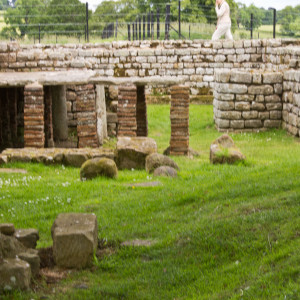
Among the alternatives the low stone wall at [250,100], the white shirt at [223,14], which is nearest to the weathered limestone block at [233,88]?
the low stone wall at [250,100]

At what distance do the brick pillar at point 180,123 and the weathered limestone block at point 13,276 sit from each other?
8068 mm

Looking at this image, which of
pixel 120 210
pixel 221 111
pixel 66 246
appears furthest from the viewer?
pixel 221 111

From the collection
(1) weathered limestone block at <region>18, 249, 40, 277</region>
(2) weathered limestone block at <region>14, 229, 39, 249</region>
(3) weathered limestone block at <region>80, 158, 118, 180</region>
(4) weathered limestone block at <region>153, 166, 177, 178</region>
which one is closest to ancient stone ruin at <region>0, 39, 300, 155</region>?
(4) weathered limestone block at <region>153, 166, 177, 178</region>

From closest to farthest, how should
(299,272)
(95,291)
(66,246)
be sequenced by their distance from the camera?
(299,272)
(95,291)
(66,246)

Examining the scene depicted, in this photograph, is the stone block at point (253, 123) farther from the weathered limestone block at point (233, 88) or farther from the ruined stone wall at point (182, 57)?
the ruined stone wall at point (182, 57)

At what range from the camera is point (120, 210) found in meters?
8.54

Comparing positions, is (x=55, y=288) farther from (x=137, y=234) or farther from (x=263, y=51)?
(x=263, y=51)

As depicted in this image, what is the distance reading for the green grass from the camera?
5805mm

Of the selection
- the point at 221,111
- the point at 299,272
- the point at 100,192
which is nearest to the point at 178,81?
the point at 221,111

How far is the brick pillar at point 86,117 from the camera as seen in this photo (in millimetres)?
14109

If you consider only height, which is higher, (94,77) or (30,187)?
(94,77)

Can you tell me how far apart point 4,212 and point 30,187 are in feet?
4.70

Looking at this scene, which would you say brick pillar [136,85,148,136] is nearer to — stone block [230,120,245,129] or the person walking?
stone block [230,120,245,129]

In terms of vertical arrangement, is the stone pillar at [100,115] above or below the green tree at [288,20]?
below
